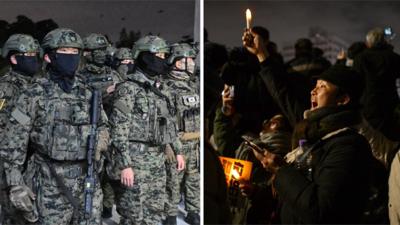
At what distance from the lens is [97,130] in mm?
3576

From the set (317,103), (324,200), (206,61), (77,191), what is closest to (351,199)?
(324,200)

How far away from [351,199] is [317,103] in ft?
1.76

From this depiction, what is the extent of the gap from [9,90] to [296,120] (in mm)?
1534

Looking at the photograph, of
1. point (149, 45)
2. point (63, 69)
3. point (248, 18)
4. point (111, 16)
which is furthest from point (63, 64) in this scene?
point (248, 18)

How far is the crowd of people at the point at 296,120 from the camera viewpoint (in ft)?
11.9

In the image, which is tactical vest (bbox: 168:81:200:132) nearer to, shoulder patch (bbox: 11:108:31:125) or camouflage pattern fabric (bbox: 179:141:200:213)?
camouflage pattern fabric (bbox: 179:141:200:213)

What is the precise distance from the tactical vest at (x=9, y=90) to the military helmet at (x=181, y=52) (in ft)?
2.48

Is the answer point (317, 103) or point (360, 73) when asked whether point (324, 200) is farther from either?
point (360, 73)

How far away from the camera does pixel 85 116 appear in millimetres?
3543

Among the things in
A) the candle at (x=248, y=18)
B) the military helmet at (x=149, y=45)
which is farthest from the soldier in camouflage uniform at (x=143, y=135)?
the candle at (x=248, y=18)

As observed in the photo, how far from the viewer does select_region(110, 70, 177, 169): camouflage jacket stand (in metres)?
3.63

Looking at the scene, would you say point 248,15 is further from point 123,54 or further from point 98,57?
point 98,57

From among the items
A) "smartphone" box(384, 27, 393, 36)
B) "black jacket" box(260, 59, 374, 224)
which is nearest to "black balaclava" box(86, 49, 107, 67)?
"black jacket" box(260, 59, 374, 224)

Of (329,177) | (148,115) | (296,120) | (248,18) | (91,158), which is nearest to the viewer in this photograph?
(329,177)
